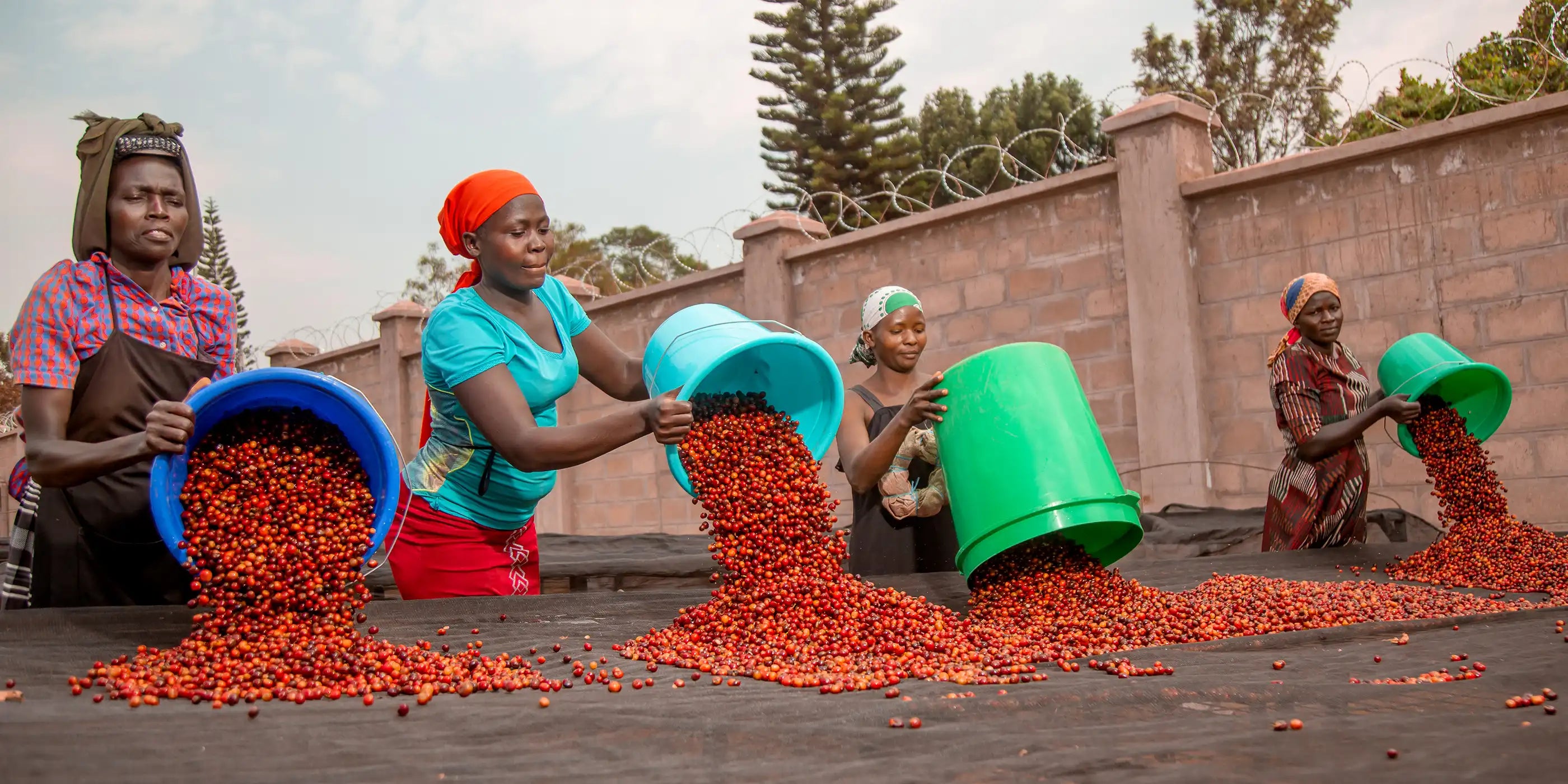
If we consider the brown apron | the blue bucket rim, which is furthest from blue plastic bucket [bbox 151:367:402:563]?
the blue bucket rim

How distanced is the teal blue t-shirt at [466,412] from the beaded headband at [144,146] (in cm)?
65

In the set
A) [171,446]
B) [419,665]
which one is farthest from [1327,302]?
[171,446]

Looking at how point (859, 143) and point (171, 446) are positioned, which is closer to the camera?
point (171, 446)

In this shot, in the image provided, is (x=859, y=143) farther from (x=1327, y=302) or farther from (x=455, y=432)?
(x=455, y=432)

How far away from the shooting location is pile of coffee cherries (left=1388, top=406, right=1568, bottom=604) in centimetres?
388

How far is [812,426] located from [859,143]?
59.6 feet

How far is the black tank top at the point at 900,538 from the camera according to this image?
3768 millimetres

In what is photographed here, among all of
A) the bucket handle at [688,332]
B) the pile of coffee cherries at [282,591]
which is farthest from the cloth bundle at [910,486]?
the pile of coffee cherries at [282,591]

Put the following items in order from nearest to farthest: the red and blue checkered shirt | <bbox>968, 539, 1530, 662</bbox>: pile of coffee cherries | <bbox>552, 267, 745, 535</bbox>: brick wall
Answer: the red and blue checkered shirt → <bbox>968, 539, 1530, 662</bbox>: pile of coffee cherries → <bbox>552, 267, 745, 535</bbox>: brick wall

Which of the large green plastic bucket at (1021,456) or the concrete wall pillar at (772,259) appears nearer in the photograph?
the large green plastic bucket at (1021,456)

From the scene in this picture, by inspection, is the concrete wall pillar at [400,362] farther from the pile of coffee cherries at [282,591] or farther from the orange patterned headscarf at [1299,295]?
the pile of coffee cherries at [282,591]

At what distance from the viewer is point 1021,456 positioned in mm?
3072

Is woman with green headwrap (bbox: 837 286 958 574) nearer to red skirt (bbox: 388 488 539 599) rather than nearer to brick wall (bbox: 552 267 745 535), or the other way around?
red skirt (bbox: 388 488 539 599)

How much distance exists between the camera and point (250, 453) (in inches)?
90.4
